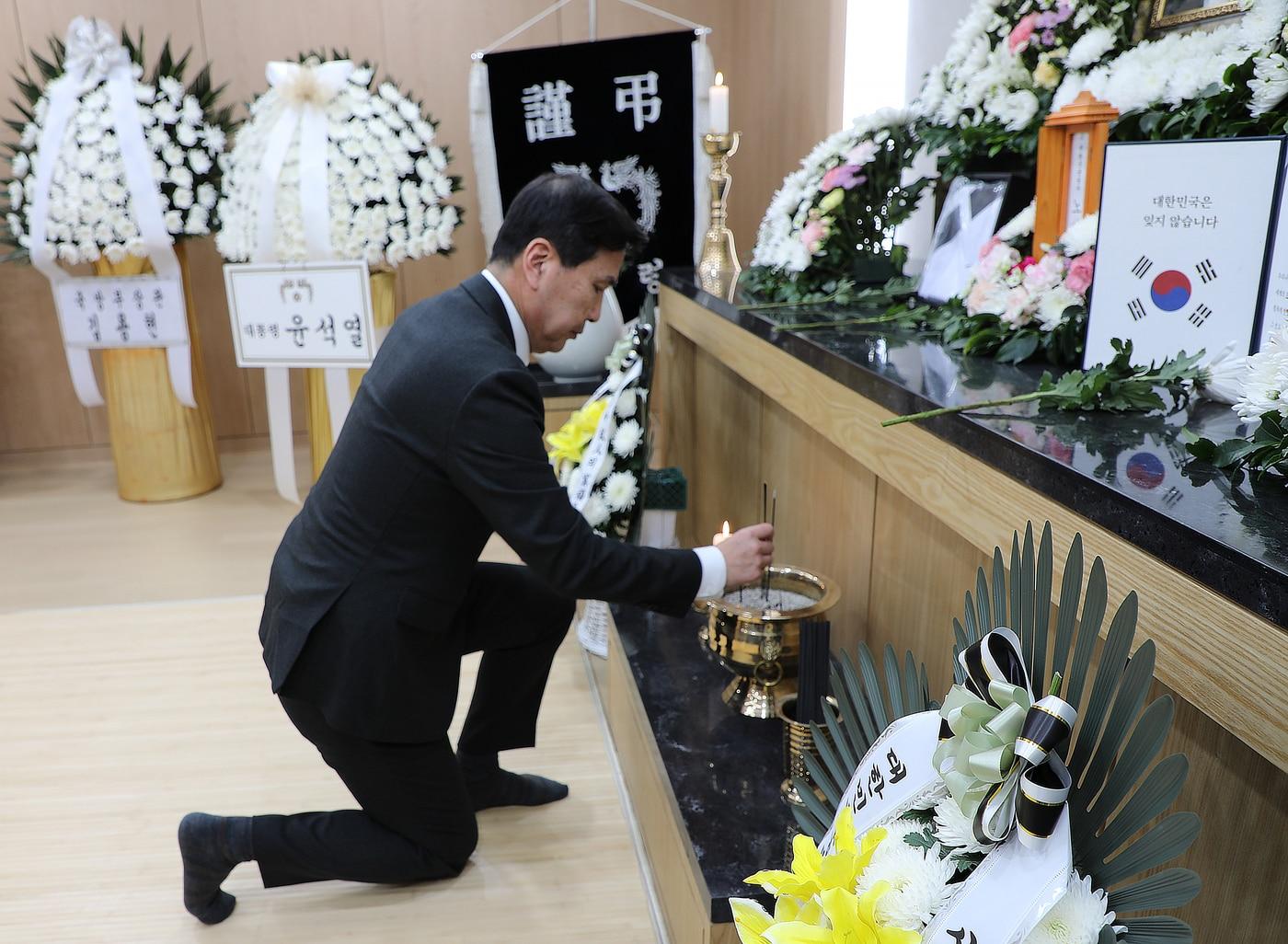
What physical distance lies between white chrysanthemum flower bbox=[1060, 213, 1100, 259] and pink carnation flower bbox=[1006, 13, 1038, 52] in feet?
1.49

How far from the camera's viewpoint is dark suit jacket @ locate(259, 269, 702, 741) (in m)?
1.48

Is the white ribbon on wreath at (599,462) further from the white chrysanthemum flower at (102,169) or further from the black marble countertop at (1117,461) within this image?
the white chrysanthemum flower at (102,169)

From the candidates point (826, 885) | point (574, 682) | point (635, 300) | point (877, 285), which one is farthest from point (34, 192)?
point (826, 885)

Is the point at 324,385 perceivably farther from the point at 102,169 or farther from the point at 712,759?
the point at 712,759

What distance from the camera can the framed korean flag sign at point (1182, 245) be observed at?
1.05 metres

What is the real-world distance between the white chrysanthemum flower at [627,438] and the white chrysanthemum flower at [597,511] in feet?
0.37

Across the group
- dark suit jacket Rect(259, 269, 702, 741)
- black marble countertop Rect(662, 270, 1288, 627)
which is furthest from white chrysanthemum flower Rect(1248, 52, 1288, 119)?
dark suit jacket Rect(259, 269, 702, 741)

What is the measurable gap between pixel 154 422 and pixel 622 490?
7.35 ft

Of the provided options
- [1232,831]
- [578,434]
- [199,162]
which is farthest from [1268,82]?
[199,162]

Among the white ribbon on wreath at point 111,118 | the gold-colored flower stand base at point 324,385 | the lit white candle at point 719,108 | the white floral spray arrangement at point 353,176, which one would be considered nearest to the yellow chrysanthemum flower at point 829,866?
the lit white candle at point 719,108

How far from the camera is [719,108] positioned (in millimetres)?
2639

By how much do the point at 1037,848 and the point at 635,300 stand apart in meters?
3.15

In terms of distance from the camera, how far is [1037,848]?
0.55 metres

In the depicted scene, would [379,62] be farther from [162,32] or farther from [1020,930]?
[1020,930]
